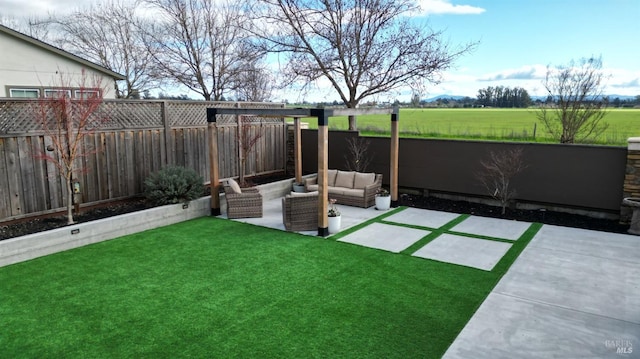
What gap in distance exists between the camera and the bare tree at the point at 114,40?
17.6 m

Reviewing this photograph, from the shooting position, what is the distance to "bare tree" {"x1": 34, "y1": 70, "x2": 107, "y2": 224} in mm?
7148

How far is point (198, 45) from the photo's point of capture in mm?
16297

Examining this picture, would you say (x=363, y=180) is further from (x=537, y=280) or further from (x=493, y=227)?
(x=537, y=280)

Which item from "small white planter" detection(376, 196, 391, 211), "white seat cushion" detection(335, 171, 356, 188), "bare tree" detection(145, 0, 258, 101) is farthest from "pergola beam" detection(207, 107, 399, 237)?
"bare tree" detection(145, 0, 258, 101)

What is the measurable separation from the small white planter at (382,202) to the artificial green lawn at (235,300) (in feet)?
8.76

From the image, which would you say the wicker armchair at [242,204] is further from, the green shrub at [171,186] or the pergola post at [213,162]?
the green shrub at [171,186]

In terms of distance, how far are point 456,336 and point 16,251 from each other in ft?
19.8

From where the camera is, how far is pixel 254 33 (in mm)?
12508

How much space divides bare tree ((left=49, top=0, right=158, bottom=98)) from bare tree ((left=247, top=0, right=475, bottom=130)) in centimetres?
762

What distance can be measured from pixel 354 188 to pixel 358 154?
154 centimetres

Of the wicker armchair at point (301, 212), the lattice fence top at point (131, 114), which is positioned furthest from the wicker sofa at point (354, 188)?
the lattice fence top at point (131, 114)

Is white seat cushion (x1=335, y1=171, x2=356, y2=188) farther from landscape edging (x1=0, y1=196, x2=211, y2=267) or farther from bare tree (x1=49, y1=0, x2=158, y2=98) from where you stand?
bare tree (x1=49, y1=0, x2=158, y2=98)

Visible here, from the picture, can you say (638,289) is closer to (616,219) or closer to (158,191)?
(616,219)

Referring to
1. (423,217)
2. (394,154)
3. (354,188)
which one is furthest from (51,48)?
(423,217)
